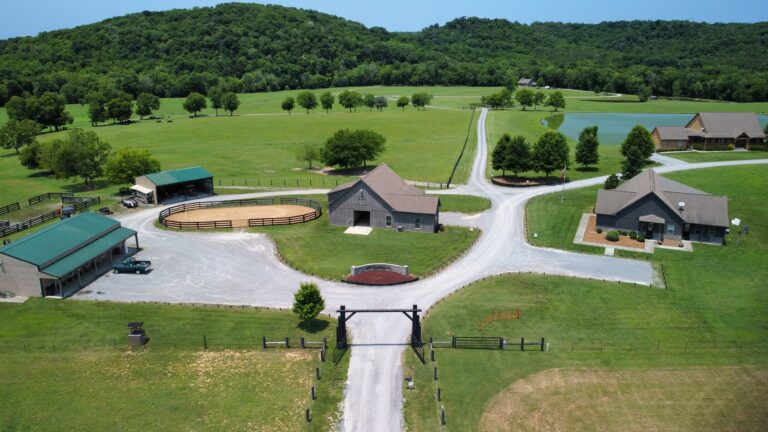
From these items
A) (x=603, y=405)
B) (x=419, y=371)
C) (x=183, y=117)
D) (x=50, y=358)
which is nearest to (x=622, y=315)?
(x=603, y=405)

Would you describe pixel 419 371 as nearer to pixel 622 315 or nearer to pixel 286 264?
pixel 622 315

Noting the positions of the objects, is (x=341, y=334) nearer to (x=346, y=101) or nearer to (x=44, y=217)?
(x=44, y=217)

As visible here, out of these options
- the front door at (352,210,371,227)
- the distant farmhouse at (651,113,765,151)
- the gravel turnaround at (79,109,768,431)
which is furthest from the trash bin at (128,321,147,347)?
the distant farmhouse at (651,113,765,151)

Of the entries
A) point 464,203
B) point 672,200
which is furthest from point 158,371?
point 672,200

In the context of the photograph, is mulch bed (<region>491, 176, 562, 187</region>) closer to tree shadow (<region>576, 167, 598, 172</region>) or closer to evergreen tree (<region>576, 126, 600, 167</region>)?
evergreen tree (<region>576, 126, 600, 167</region>)

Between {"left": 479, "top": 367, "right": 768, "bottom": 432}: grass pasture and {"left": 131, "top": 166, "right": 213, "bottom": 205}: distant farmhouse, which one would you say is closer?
{"left": 479, "top": 367, "right": 768, "bottom": 432}: grass pasture

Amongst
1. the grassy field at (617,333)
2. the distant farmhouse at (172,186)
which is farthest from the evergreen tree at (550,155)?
the distant farmhouse at (172,186)

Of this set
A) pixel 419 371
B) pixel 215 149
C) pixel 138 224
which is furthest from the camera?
pixel 215 149
